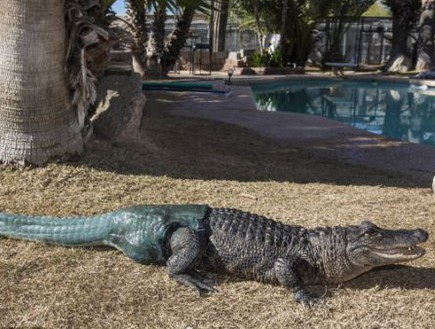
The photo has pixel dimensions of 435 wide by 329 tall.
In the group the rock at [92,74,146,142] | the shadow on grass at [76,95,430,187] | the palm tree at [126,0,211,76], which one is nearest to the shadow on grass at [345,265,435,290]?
the shadow on grass at [76,95,430,187]

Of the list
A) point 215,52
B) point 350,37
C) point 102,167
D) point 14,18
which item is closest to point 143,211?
point 102,167

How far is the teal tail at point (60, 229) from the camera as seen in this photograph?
319 cm

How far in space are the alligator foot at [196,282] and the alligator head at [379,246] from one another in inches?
32.0

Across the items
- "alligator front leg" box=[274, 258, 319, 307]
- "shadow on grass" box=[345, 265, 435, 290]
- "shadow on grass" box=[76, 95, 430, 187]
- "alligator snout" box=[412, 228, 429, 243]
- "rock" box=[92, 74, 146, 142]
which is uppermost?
"rock" box=[92, 74, 146, 142]

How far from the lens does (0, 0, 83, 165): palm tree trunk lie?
13.9ft

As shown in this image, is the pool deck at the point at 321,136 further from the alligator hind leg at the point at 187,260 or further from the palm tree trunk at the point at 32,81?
the palm tree trunk at the point at 32,81

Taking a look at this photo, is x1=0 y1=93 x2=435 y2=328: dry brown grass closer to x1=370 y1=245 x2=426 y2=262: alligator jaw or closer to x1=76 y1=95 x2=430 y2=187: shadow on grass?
x1=76 y1=95 x2=430 y2=187: shadow on grass

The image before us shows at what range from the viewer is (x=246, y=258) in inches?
115

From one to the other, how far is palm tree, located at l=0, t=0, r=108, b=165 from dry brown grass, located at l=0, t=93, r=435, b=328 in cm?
25

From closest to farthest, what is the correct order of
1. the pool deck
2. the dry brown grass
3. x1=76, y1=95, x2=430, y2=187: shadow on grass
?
the dry brown grass
x1=76, y1=95, x2=430, y2=187: shadow on grass
the pool deck

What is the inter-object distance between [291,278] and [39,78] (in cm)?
286

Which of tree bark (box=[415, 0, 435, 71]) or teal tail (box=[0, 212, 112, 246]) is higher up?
tree bark (box=[415, 0, 435, 71])

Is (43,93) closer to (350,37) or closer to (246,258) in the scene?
(246,258)

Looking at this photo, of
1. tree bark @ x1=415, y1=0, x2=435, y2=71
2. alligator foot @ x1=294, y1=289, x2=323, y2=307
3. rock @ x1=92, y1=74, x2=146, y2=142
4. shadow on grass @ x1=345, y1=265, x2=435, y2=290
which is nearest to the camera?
alligator foot @ x1=294, y1=289, x2=323, y2=307
